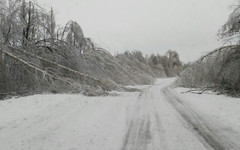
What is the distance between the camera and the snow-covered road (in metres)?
3.60

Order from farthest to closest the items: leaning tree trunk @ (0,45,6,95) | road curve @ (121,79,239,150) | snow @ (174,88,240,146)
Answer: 1. leaning tree trunk @ (0,45,6,95)
2. snow @ (174,88,240,146)
3. road curve @ (121,79,239,150)

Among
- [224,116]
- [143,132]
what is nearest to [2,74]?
[143,132]

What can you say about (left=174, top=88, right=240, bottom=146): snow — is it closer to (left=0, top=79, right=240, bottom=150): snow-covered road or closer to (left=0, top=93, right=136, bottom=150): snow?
(left=0, top=79, right=240, bottom=150): snow-covered road

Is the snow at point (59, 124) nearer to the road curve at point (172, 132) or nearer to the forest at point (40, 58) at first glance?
the road curve at point (172, 132)

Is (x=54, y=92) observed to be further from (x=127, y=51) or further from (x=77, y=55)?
(x=127, y=51)

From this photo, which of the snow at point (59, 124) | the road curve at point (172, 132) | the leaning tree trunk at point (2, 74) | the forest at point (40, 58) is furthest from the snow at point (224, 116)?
the leaning tree trunk at point (2, 74)

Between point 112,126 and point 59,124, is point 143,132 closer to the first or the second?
point 112,126

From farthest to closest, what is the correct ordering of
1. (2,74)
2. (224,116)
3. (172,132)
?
(2,74)
(224,116)
(172,132)

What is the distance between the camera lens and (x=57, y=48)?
1070 cm

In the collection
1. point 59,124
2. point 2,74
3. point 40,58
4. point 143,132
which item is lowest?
point 143,132

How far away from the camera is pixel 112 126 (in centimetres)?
463

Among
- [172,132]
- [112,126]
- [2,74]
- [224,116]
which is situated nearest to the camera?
[172,132]

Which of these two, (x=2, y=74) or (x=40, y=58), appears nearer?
(x=2, y=74)

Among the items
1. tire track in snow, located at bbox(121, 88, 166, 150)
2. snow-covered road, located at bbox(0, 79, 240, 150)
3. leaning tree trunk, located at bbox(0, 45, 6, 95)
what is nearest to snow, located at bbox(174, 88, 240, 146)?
snow-covered road, located at bbox(0, 79, 240, 150)
